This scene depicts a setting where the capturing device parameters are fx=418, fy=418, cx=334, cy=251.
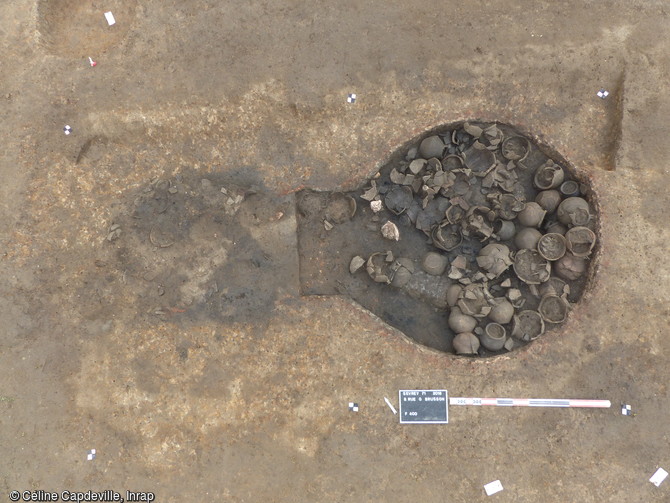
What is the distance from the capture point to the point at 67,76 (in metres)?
7.01

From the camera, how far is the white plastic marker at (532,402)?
20.6 feet

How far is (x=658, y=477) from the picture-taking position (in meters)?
6.17

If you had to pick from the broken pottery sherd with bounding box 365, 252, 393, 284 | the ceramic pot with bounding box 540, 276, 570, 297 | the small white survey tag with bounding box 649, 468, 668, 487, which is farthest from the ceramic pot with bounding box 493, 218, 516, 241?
the small white survey tag with bounding box 649, 468, 668, 487

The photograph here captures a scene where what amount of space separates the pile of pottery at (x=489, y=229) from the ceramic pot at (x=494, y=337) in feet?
0.05

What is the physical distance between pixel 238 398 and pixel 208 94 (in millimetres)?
4921

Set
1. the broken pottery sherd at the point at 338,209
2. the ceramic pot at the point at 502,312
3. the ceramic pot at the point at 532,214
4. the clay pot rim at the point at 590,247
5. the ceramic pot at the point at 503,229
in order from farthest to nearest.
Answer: the broken pottery sherd at the point at 338,209
the ceramic pot at the point at 503,229
the ceramic pot at the point at 532,214
the ceramic pot at the point at 502,312
the clay pot rim at the point at 590,247

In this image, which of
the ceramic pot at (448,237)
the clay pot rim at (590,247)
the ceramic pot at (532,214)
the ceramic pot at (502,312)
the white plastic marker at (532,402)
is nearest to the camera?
the white plastic marker at (532,402)

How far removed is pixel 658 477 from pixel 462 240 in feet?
14.7

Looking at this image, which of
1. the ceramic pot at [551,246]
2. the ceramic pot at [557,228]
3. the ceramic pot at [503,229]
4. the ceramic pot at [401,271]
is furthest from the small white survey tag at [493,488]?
the ceramic pot at [557,228]

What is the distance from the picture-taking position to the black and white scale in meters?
6.31

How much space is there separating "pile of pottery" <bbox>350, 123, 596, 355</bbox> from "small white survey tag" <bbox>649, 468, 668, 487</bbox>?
2.51 metres

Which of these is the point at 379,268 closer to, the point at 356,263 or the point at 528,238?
the point at 356,263

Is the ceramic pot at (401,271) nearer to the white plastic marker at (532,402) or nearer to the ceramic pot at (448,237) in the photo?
the ceramic pot at (448,237)

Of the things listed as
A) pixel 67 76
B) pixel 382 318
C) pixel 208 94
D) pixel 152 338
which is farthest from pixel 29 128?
pixel 382 318
